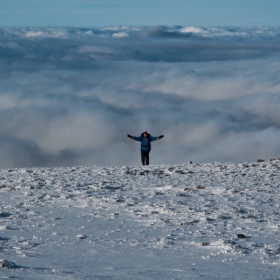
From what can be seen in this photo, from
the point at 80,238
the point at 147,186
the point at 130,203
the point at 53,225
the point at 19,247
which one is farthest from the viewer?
the point at 147,186

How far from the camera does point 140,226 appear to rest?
9781mm

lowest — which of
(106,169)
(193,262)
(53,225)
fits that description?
(193,262)

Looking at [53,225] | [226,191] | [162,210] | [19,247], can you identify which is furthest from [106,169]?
[19,247]

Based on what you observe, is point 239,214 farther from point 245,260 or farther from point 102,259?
point 102,259

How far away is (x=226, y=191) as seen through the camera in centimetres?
1316

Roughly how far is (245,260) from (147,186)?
634 centimetres

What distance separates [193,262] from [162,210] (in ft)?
10.6

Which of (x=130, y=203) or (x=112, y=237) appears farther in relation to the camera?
(x=130, y=203)

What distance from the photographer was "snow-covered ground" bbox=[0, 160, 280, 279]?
7461 mm

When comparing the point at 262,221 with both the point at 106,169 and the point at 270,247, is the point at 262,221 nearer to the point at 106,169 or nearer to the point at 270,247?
the point at 270,247

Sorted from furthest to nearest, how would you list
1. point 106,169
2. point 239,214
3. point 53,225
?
point 106,169
point 239,214
point 53,225

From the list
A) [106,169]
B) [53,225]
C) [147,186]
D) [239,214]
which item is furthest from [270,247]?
[106,169]

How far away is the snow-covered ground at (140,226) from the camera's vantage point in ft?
24.5

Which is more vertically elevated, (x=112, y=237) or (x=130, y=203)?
(x=130, y=203)
